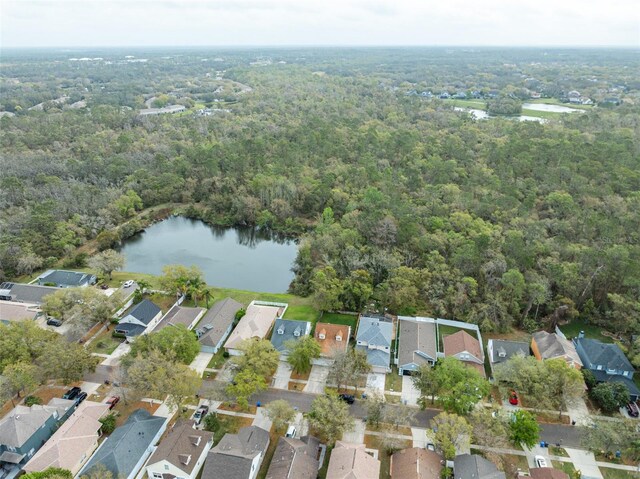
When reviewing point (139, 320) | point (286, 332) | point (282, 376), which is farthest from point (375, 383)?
point (139, 320)

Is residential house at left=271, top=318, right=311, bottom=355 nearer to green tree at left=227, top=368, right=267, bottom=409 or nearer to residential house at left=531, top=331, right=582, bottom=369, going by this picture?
green tree at left=227, top=368, right=267, bottom=409

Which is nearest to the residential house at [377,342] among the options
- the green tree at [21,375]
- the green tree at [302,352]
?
the green tree at [302,352]

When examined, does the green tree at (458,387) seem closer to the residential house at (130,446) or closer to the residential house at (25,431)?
the residential house at (130,446)

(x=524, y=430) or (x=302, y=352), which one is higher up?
(x=302, y=352)

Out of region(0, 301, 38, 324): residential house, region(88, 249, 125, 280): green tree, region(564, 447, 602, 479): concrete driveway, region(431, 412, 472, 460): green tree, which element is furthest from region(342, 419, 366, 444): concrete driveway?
region(88, 249, 125, 280): green tree

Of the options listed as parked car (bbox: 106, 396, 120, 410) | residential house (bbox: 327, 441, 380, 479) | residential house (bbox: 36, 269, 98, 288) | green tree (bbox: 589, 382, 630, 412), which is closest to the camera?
residential house (bbox: 327, 441, 380, 479)

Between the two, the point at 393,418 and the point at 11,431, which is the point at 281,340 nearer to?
the point at 393,418

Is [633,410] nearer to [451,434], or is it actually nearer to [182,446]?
[451,434]
